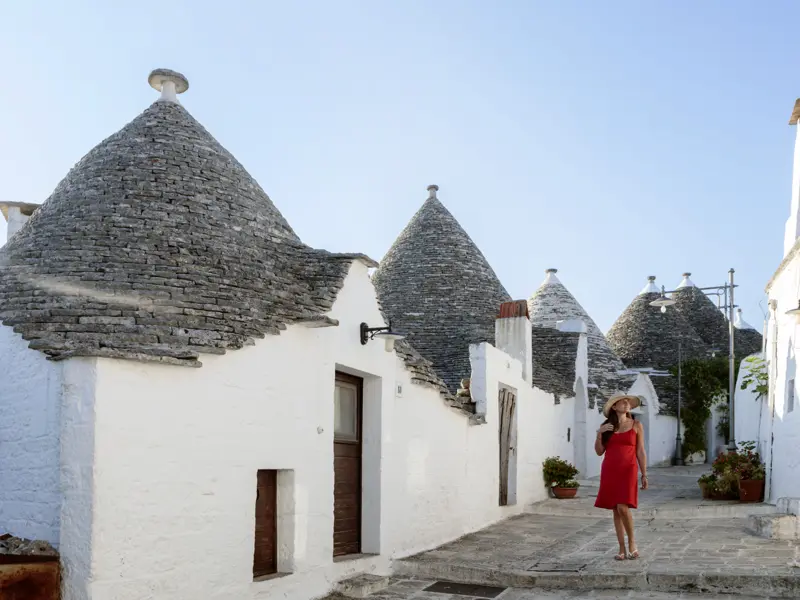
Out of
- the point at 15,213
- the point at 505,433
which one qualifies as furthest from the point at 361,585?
the point at 505,433

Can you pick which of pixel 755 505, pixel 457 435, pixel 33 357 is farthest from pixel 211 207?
pixel 755 505

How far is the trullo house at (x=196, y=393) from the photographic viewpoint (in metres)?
5.71

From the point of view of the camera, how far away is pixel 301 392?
24.2 feet

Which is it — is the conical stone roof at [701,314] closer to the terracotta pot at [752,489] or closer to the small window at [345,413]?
the terracotta pot at [752,489]

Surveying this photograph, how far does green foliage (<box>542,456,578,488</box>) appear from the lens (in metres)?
15.9

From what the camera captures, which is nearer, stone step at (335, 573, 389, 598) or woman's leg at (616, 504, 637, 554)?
stone step at (335, 573, 389, 598)

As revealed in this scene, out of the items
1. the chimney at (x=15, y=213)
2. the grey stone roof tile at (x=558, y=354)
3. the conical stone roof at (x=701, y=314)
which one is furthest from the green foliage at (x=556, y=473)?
the conical stone roof at (x=701, y=314)

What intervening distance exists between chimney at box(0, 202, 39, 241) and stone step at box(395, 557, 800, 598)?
558 centimetres

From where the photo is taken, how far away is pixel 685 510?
42.4 ft

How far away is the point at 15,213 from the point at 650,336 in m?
24.9

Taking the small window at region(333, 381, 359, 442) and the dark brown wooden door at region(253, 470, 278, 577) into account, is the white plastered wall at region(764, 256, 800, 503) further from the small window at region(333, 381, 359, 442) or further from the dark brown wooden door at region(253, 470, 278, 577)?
the dark brown wooden door at region(253, 470, 278, 577)

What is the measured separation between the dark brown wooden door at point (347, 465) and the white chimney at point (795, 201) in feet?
24.6

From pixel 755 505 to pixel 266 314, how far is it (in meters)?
8.98

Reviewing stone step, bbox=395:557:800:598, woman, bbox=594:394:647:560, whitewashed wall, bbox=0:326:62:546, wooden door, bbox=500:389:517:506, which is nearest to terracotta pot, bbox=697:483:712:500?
wooden door, bbox=500:389:517:506
